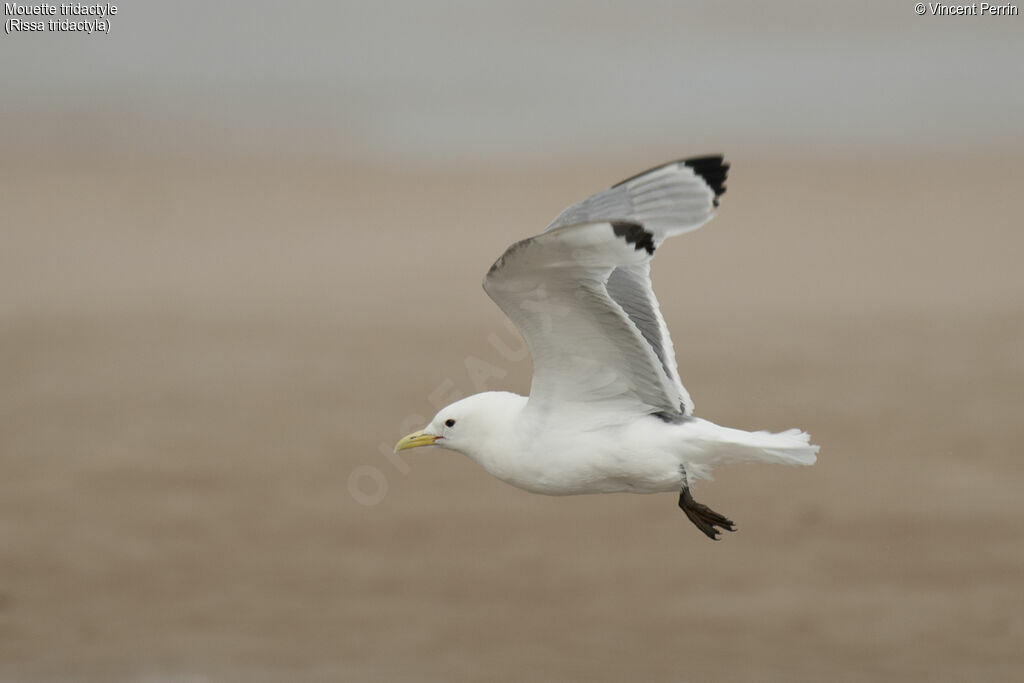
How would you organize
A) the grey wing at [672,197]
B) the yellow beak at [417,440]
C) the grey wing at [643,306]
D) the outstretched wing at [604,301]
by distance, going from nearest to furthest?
1. the outstretched wing at [604,301]
2. the grey wing at [672,197]
3. the grey wing at [643,306]
4. the yellow beak at [417,440]

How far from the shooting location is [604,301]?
7.07 meters

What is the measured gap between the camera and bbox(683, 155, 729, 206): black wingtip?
7.44 m

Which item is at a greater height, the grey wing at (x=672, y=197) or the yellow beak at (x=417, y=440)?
the grey wing at (x=672, y=197)

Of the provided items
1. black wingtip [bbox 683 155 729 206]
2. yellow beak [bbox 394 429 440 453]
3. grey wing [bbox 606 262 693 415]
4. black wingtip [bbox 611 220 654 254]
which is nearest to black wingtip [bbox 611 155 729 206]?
black wingtip [bbox 683 155 729 206]

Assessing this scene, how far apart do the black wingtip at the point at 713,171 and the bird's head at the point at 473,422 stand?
135cm

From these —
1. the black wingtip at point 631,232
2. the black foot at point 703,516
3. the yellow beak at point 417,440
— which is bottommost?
the black foot at point 703,516

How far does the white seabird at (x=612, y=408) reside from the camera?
728 cm

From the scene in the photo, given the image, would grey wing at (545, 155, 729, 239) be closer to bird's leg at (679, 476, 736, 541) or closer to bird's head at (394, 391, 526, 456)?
bird's head at (394, 391, 526, 456)

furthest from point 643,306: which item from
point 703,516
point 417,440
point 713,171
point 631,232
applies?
point 631,232

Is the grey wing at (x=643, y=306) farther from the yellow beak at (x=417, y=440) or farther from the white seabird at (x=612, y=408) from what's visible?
the yellow beak at (x=417, y=440)

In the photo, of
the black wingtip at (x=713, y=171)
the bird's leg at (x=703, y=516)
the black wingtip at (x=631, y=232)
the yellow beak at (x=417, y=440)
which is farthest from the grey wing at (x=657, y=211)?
the yellow beak at (x=417, y=440)

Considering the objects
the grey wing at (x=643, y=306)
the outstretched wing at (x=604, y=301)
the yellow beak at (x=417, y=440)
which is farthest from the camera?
the yellow beak at (x=417, y=440)

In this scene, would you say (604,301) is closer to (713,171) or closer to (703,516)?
(713,171)

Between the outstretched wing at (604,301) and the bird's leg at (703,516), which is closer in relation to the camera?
the outstretched wing at (604,301)
